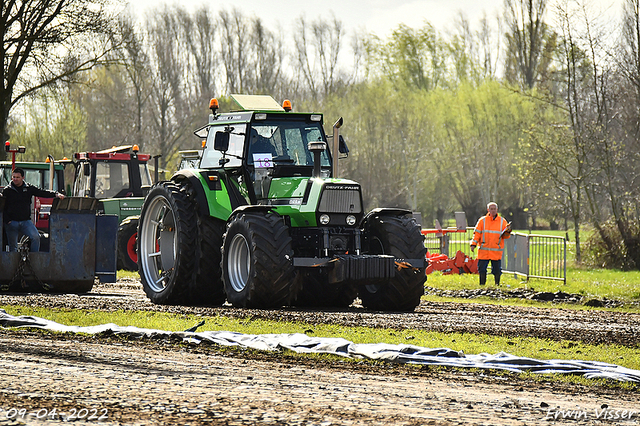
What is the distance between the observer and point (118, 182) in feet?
72.3

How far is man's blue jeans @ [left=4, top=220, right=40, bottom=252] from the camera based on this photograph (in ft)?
49.5

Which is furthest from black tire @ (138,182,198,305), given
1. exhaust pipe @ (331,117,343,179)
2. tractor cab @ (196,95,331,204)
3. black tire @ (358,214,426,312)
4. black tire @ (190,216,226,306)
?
black tire @ (358,214,426,312)

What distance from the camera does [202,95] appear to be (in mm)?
56500

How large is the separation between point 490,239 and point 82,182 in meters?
10.1

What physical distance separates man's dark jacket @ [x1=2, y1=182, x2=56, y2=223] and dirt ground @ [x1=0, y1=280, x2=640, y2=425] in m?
5.93

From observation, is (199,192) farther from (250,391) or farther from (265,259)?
(250,391)

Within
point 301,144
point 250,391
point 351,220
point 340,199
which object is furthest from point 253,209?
point 250,391

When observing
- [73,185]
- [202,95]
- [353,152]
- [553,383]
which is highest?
[202,95]

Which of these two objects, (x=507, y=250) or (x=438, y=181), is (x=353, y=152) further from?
(x=507, y=250)

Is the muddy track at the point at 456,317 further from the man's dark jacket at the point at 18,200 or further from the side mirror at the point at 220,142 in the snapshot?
the side mirror at the point at 220,142

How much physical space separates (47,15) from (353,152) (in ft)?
98.5

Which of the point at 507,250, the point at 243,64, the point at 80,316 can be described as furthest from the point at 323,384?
the point at 243,64

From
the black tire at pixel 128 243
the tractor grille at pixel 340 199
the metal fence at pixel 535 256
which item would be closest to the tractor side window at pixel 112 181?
the black tire at pixel 128 243

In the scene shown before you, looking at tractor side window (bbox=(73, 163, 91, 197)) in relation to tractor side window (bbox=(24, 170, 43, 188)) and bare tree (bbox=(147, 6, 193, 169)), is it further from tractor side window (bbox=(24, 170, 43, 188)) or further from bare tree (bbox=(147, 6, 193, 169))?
bare tree (bbox=(147, 6, 193, 169))
